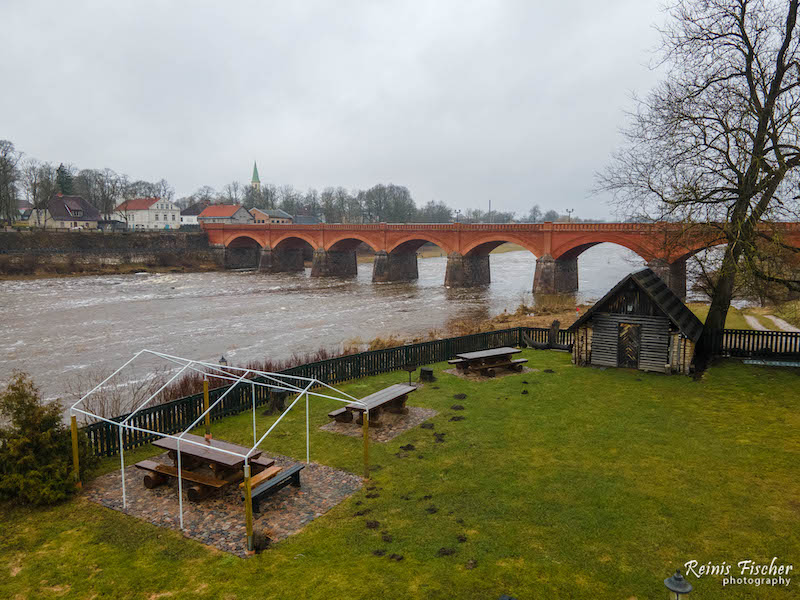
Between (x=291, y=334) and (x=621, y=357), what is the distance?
20.9m

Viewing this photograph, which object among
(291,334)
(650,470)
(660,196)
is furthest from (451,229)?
(650,470)

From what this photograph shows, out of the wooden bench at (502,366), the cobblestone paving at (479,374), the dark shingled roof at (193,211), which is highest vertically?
the dark shingled roof at (193,211)

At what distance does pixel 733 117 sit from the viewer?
63.8 feet

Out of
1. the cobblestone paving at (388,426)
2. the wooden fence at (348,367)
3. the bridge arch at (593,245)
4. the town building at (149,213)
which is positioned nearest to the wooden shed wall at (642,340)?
the wooden fence at (348,367)

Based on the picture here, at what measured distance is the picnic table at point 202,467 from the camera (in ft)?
32.7

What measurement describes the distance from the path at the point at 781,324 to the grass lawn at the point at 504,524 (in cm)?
1937

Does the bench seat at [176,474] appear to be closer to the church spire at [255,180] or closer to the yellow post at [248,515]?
the yellow post at [248,515]

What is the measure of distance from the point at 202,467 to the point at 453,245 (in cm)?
5259

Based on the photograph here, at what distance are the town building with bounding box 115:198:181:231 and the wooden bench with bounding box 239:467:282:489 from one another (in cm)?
11264

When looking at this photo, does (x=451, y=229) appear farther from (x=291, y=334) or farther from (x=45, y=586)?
(x=45, y=586)

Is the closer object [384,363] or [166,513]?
[166,513]

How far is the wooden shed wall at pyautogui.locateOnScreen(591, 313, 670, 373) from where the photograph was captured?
18.6 m

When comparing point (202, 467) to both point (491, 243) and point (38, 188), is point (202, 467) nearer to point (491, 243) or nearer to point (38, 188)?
point (491, 243)

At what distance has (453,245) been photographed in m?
61.6
